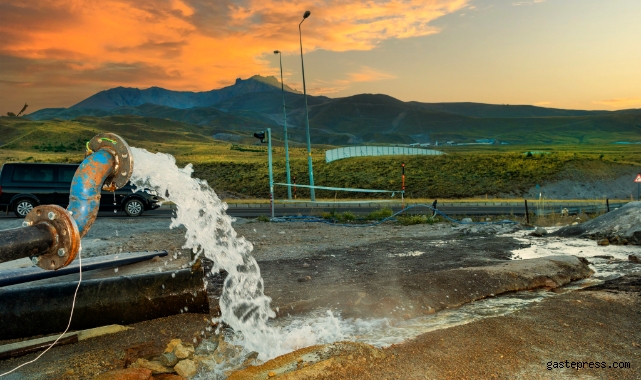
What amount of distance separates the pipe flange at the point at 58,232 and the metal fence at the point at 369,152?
52.2 meters

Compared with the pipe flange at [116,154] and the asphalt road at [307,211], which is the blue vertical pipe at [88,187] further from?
the asphalt road at [307,211]

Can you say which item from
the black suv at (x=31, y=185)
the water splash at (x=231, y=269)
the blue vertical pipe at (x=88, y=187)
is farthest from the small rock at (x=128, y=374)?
the black suv at (x=31, y=185)

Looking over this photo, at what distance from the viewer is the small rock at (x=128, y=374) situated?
15.2ft

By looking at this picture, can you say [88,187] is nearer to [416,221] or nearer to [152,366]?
[152,366]

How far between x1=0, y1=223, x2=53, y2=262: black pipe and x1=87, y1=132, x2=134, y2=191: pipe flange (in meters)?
0.68

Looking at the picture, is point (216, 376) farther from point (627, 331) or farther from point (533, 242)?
point (533, 242)

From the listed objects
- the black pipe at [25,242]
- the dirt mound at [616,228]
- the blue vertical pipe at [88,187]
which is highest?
the blue vertical pipe at [88,187]

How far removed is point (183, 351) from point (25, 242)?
2863 millimetres

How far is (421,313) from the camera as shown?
6773 mm

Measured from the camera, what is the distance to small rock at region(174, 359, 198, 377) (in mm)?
4953

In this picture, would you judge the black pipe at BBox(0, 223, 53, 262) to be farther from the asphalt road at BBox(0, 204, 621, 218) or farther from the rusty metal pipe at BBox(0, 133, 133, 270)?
Result: the asphalt road at BBox(0, 204, 621, 218)

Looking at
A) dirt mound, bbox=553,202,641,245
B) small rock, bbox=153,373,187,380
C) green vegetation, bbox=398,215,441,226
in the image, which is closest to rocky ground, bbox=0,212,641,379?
small rock, bbox=153,373,187,380

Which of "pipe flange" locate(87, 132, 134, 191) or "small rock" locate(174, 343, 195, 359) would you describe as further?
"small rock" locate(174, 343, 195, 359)

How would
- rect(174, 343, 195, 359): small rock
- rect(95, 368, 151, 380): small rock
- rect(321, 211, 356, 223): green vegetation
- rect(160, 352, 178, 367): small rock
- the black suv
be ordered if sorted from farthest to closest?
rect(321, 211, 356, 223): green vegetation < the black suv < rect(174, 343, 195, 359): small rock < rect(160, 352, 178, 367): small rock < rect(95, 368, 151, 380): small rock
